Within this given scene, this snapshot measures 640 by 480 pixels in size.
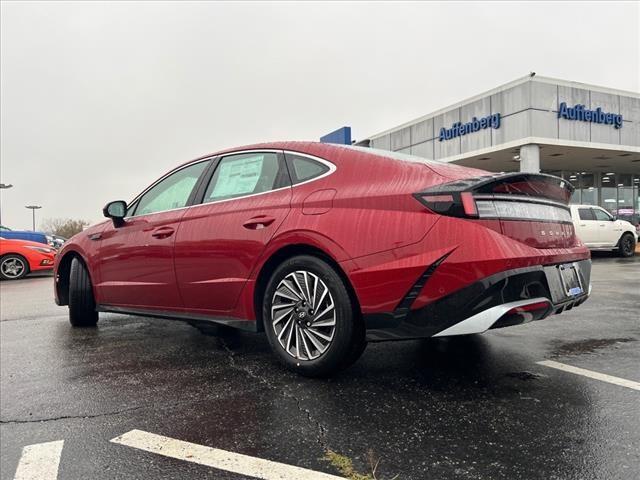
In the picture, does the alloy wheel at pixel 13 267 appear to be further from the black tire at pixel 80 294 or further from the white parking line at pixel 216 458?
the white parking line at pixel 216 458

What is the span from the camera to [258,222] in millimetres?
3465

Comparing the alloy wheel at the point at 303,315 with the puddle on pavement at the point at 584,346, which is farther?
the puddle on pavement at the point at 584,346

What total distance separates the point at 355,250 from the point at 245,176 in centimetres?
128

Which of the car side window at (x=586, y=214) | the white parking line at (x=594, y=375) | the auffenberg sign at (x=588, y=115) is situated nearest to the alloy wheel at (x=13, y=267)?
the white parking line at (x=594, y=375)

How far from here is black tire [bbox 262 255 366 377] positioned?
301cm

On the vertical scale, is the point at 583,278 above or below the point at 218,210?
below

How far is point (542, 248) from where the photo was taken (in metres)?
3.01

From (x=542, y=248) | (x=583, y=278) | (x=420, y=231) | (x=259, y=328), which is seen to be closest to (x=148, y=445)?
(x=259, y=328)

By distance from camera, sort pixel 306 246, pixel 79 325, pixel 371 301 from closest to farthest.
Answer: pixel 371 301 → pixel 306 246 → pixel 79 325

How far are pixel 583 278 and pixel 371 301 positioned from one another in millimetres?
1557

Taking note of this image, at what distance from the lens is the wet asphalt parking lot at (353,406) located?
2139 mm

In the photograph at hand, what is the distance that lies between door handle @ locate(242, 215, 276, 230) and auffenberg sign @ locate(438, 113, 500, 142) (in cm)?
1968

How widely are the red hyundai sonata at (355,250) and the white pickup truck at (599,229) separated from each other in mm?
12649

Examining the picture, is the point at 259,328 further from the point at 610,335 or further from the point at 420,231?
the point at 610,335
